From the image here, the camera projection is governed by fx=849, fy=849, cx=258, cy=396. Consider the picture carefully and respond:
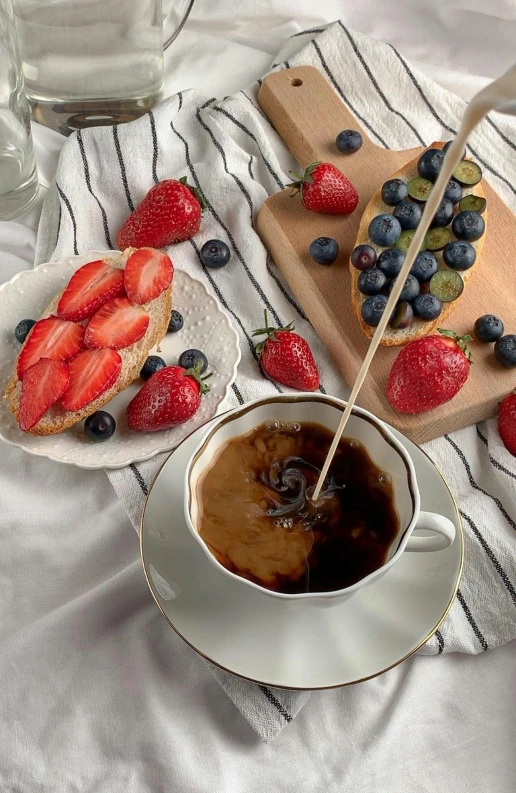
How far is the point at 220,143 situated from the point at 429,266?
2.07 ft

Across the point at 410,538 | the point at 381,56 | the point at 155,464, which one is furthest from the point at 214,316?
the point at 381,56

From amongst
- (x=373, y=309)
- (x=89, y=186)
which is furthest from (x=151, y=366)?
(x=89, y=186)

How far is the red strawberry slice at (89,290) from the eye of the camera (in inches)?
62.6

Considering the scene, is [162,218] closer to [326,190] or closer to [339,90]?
[326,190]

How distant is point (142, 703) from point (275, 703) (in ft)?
0.68

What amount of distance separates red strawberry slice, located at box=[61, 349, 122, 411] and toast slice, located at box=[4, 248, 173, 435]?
0.02m

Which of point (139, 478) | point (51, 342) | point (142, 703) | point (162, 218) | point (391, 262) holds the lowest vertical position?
point (142, 703)

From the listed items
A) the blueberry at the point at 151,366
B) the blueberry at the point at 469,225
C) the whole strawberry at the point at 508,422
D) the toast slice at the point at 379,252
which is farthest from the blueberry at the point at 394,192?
the blueberry at the point at 151,366

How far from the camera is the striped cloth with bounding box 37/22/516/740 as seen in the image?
141 centimetres

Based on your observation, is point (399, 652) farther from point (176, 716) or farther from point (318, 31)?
point (318, 31)

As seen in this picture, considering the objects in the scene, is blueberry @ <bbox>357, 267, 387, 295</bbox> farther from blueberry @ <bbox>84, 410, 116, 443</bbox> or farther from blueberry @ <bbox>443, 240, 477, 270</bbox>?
blueberry @ <bbox>84, 410, 116, 443</bbox>

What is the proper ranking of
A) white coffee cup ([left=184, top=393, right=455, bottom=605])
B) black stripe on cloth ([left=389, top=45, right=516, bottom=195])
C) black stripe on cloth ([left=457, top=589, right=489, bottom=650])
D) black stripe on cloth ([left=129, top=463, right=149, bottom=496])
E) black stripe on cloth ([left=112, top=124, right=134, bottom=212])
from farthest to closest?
1. black stripe on cloth ([left=389, top=45, right=516, bottom=195])
2. black stripe on cloth ([left=112, top=124, right=134, bottom=212])
3. black stripe on cloth ([left=129, top=463, right=149, bottom=496])
4. black stripe on cloth ([left=457, top=589, right=489, bottom=650])
5. white coffee cup ([left=184, top=393, right=455, bottom=605])

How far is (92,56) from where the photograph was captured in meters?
1.92

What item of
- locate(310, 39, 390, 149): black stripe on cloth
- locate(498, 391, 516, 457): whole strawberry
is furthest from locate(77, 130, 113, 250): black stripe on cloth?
locate(498, 391, 516, 457): whole strawberry
